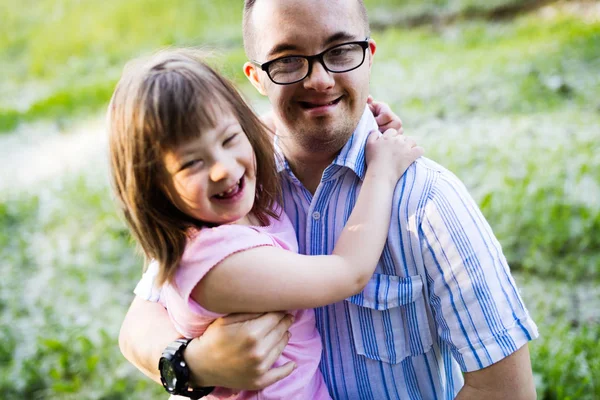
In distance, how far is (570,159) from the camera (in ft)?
14.6

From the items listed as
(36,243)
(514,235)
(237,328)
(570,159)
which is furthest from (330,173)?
(36,243)

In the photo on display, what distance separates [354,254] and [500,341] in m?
0.44

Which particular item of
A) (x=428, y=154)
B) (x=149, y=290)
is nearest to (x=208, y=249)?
(x=149, y=290)

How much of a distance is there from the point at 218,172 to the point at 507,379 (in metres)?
0.93

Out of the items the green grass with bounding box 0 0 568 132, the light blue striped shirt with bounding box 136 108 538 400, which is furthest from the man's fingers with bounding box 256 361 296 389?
the green grass with bounding box 0 0 568 132

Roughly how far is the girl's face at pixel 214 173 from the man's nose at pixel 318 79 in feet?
1.12

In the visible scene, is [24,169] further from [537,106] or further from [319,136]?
[319,136]

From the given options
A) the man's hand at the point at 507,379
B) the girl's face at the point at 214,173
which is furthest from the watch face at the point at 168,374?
the man's hand at the point at 507,379

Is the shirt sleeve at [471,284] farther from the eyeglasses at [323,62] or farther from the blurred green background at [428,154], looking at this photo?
the blurred green background at [428,154]

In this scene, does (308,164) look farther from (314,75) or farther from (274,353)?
(274,353)

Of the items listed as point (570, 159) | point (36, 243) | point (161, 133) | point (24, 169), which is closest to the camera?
point (161, 133)

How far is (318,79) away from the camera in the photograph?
1867 mm

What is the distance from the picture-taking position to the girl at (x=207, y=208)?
152 cm

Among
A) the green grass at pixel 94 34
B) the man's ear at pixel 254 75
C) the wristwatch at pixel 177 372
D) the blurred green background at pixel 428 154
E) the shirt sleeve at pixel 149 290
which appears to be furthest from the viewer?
the green grass at pixel 94 34
